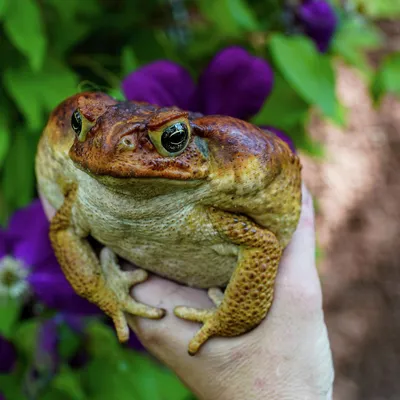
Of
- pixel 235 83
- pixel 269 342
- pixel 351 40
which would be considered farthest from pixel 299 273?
pixel 351 40

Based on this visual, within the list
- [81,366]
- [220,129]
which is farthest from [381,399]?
[220,129]

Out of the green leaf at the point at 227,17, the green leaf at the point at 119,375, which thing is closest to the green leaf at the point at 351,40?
the green leaf at the point at 227,17

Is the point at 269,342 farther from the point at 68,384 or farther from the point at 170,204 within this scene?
the point at 68,384

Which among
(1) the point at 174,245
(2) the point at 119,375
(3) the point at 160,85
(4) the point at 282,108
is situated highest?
(3) the point at 160,85

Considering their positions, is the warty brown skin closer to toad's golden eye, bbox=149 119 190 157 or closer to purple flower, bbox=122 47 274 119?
→ toad's golden eye, bbox=149 119 190 157

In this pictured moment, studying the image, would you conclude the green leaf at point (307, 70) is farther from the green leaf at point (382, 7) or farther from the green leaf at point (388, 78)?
the green leaf at point (382, 7)
